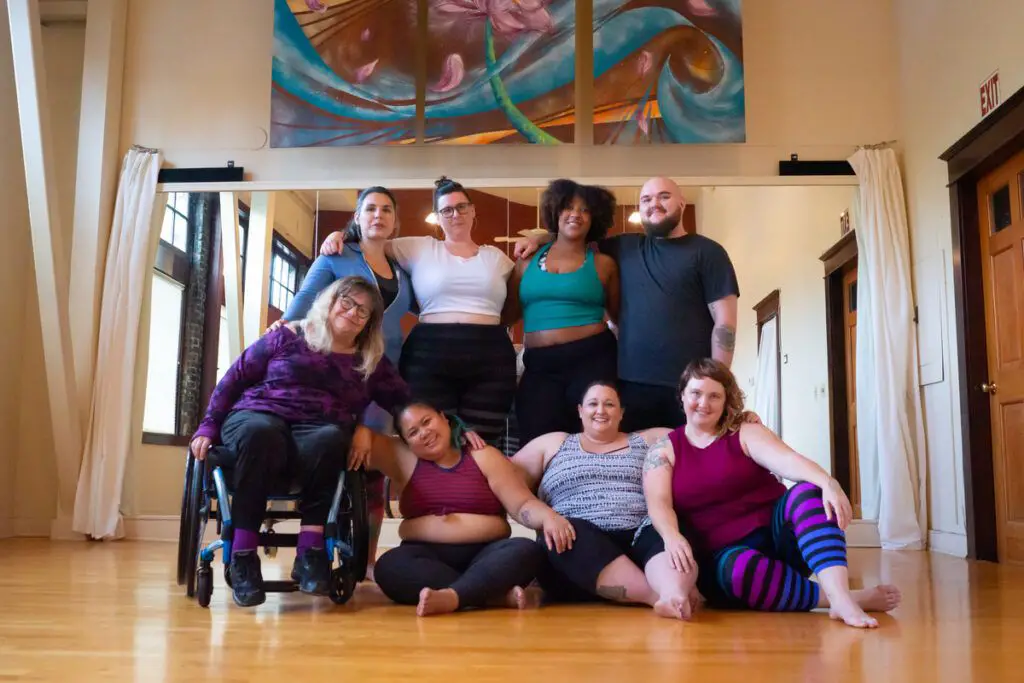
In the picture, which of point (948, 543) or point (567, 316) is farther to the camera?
point (948, 543)

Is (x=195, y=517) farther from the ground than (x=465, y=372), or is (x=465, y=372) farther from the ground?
(x=465, y=372)

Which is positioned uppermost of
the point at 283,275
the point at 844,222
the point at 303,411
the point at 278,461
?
the point at 844,222

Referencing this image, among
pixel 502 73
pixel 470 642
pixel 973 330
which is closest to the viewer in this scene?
pixel 470 642

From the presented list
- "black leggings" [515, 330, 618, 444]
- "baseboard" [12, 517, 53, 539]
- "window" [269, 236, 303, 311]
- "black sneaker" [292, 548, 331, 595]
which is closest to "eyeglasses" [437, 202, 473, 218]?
"black leggings" [515, 330, 618, 444]

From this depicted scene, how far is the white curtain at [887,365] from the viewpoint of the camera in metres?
4.96

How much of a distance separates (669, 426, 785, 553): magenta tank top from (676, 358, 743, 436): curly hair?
4 cm

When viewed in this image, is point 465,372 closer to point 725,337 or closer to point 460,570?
point 460,570

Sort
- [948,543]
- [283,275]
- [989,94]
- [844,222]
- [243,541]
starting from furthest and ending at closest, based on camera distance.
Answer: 1. [844,222]
2. [283,275]
3. [948,543]
4. [989,94]
5. [243,541]

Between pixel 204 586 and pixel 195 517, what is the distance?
0.78 ft

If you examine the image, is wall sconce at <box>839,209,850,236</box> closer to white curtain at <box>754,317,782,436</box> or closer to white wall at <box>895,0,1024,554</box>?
white wall at <box>895,0,1024,554</box>

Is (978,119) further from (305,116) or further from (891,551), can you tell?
(305,116)

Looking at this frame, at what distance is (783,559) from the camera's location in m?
2.62

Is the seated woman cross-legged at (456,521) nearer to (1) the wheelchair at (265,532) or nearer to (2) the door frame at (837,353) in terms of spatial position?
(1) the wheelchair at (265,532)

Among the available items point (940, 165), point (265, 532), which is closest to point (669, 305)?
point (265, 532)
